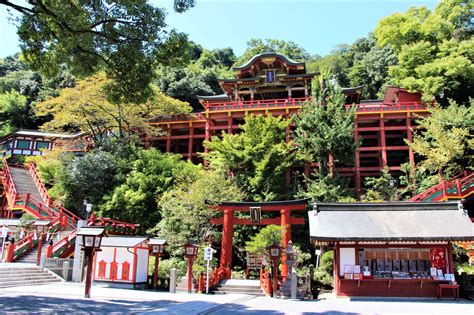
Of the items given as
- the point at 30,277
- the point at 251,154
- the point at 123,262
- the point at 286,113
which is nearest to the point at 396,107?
the point at 286,113

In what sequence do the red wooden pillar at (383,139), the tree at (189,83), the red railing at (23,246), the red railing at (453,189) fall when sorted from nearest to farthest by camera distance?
the red railing at (23,246), the red railing at (453,189), the red wooden pillar at (383,139), the tree at (189,83)

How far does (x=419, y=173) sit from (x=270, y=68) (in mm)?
14845

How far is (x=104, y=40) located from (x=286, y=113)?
19293mm

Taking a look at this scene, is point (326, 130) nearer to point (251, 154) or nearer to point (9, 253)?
point (251, 154)

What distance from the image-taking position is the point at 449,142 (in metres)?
20.4

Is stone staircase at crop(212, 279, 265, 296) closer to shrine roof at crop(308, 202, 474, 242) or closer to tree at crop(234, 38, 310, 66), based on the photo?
Result: shrine roof at crop(308, 202, 474, 242)

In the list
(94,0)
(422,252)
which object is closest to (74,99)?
(94,0)

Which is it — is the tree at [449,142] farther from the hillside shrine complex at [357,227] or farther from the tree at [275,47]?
the tree at [275,47]

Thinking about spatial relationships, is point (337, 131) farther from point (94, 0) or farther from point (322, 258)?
point (94, 0)

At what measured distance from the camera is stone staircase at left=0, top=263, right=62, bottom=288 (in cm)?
1399

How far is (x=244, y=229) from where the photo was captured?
21.2 meters

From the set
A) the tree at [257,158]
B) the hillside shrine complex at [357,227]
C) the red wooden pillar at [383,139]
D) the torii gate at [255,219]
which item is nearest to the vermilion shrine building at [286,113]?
the red wooden pillar at [383,139]

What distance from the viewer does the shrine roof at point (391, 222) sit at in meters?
13.5

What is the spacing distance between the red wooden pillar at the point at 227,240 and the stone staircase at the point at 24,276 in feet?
23.9
